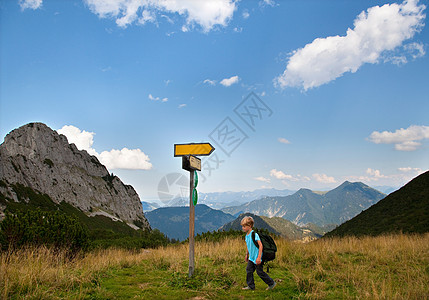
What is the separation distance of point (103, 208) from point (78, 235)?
14712 cm

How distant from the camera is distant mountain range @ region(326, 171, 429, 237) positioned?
3725 centimetres

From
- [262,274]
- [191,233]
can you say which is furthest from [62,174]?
[262,274]

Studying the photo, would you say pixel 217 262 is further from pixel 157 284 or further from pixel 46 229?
pixel 46 229

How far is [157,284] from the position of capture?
682 cm

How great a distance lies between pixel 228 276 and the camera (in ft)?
24.1

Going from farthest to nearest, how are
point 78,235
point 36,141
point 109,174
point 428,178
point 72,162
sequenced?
1. point 109,174
2. point 72,162
3. point 36,141
4. point 428,178
5. point 78,235

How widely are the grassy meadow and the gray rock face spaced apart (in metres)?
103

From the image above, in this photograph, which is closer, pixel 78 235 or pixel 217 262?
pixel 217 262

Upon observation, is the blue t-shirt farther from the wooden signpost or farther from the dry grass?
the wooden signpost

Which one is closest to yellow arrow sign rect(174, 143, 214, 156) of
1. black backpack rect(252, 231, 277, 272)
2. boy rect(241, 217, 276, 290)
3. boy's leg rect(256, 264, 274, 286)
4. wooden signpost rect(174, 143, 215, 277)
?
wooden signpost rect(174, 143, 215, 277)

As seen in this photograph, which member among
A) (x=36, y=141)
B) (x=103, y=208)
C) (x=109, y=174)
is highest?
(x=36, y=141)

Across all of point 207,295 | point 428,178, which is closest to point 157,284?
point 207,295

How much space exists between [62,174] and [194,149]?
5827 inches

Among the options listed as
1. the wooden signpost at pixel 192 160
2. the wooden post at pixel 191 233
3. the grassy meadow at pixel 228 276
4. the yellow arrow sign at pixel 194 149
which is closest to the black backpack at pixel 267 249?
the grassy meadow at pixel 228 276
